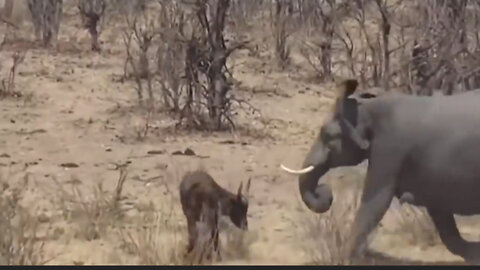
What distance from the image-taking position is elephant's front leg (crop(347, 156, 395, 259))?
4.82 meters

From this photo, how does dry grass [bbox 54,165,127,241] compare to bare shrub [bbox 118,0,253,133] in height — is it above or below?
below

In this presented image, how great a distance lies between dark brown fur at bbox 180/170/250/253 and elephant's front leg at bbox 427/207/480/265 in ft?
3.29

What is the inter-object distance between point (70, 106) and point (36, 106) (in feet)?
1.08

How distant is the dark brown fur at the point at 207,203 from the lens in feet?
16.6

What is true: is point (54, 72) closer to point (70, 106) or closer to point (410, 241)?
point (70, 106)

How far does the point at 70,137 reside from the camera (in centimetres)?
859

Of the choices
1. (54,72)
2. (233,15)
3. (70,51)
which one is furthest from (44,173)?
(233,15)

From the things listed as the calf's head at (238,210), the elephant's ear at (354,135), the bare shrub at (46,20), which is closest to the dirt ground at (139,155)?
the calf's head at (238,210)

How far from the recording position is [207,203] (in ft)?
16.8

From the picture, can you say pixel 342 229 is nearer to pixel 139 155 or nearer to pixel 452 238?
pixel 452 238

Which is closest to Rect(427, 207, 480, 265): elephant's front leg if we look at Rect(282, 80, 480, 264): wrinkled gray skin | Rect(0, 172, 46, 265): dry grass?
Rect(282, 80, 480, 264): wrinkled gray skin

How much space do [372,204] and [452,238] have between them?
533 millimetres

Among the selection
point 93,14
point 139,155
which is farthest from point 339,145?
point 93,14

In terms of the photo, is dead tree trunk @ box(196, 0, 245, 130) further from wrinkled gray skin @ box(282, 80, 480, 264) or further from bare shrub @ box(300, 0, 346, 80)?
wrinkled gray skin @ box(282, 80, 480, 264)
